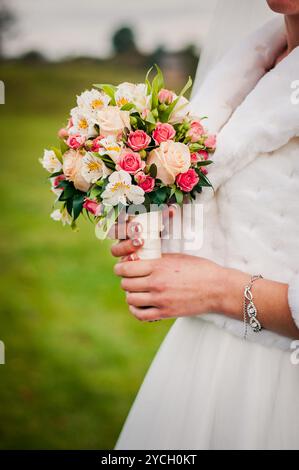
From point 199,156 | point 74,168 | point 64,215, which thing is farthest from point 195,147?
point 64,215

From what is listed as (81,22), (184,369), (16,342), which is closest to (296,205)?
(184,369)

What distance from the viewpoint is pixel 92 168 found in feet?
4.81

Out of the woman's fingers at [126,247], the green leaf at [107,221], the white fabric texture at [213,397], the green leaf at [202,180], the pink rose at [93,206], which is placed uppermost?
the green leaf at [202,180]

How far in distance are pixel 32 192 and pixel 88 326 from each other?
4.58 m

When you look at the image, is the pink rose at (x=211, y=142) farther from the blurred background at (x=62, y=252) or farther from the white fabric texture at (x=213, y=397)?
the blurred background at (x=62, y=252)

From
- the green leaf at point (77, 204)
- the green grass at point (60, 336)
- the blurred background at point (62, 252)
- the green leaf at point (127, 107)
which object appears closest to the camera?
the green leaf at point (127, 107)

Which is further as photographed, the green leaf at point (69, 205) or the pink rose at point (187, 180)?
the green leaf at point (69, 205)

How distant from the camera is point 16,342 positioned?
4441 millimetres

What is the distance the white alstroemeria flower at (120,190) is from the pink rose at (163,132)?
14 cm

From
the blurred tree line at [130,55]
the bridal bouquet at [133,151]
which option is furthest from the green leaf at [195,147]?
the blurred tree line at [130,55]

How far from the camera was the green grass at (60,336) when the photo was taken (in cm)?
345

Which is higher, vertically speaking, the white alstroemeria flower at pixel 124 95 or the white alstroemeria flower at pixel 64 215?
the white alstroemeria flower at pixel 124 95

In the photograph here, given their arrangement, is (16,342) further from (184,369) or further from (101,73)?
(101,73)

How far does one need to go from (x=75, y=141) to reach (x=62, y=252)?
521cm
